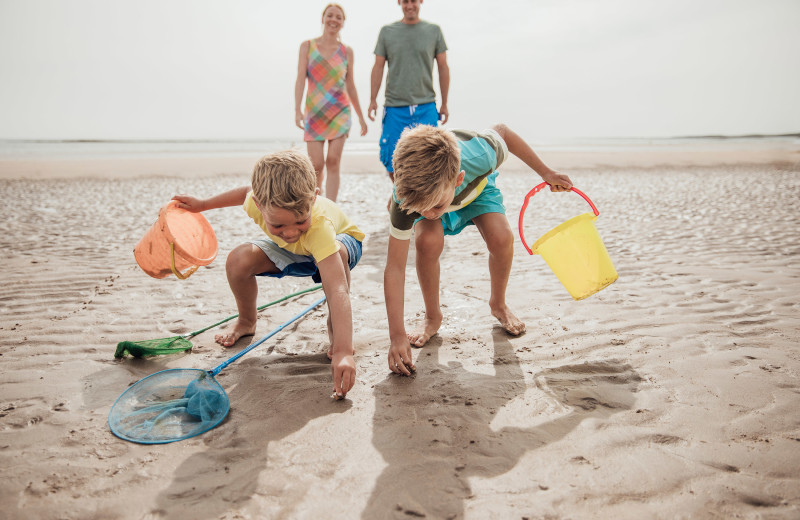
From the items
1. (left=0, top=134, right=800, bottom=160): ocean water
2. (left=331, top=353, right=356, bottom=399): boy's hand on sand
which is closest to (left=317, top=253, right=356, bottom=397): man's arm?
(left=331, top=353, right=356, bottom=399): boy's hand on sand

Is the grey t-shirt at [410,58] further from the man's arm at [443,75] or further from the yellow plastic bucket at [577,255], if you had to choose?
the yellow plastic bucket at [577,255]

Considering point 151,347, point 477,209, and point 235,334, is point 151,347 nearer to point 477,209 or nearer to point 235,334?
point 235,334

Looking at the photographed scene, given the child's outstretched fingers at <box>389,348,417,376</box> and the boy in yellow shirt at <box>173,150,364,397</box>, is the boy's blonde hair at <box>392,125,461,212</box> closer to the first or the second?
the boy in yellow shirt at <box>173,150,364,397</box>

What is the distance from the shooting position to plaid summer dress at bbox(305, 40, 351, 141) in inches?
208

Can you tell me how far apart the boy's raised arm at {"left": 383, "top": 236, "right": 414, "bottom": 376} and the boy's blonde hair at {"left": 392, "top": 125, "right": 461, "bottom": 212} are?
0.88 feet

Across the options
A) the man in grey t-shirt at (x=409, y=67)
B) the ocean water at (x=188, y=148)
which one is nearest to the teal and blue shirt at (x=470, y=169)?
the man in grey t-shirt at (x=409, y=67)

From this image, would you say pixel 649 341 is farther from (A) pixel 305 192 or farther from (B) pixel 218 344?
(B) pixel 218 344

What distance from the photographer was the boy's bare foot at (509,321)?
284cm

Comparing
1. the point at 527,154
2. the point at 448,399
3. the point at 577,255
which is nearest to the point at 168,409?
the point at 448,399

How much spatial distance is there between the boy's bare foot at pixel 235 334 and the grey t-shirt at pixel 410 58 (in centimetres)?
298

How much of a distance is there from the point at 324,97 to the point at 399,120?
86cm

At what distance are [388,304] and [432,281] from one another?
450mm

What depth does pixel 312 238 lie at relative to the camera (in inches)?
95.7

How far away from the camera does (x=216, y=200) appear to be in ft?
9.04
